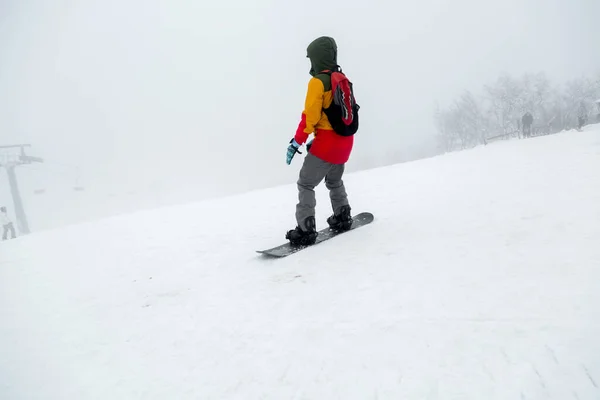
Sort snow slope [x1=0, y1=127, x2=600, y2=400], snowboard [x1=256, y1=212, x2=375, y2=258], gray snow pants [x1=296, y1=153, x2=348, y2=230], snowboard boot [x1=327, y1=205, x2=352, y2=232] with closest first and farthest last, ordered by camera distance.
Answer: snow slope [x1=0, y1=127, x2=600, y2=400], snowboard [x1=256, y1=212, x2=375, y2=258], gray snow pants [x1=296, y1=153, x2=348, y2=230], snowboard boot [x1=327, y1=205, x2=352, y2=232]

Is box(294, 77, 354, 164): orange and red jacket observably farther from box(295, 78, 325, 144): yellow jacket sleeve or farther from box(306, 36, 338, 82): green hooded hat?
box(306, 36, 338, 82): green hooded hat

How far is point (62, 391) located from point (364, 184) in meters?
6.79

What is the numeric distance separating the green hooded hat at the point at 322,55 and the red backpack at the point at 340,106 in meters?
0.12

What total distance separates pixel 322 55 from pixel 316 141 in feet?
3.07

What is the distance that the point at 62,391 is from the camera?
1693 millimetres

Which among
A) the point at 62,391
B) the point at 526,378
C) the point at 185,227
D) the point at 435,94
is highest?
the point at 435,94

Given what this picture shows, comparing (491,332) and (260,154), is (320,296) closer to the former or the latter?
(491,332)

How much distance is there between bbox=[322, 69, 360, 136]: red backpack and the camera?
11.8 ft

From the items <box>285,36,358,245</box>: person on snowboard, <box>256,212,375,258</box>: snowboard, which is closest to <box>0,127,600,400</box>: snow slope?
<box>256,212,375,258</box>: snowboard

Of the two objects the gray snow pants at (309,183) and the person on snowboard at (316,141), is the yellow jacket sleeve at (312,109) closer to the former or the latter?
the person on snowboard at (316,141)

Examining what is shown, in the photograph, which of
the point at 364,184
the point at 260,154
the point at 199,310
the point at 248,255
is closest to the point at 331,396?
the point at 199,310

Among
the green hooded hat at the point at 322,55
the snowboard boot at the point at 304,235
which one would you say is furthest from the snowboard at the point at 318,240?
the green hooded hat at the point at 322,55

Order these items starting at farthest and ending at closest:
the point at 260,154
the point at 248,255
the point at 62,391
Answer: the point at 260,154 → the point at 248,255 → the point at 62,391

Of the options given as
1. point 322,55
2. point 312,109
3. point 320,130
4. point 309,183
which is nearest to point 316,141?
point 320,130
